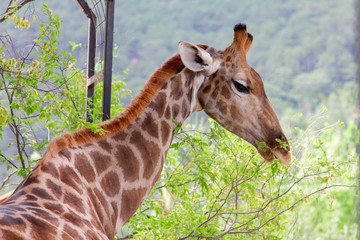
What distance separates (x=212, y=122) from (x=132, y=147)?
0.77m

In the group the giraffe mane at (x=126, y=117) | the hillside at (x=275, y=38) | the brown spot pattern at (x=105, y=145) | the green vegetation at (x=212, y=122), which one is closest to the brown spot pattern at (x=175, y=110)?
the giraffe mane at (x=126, y=117)

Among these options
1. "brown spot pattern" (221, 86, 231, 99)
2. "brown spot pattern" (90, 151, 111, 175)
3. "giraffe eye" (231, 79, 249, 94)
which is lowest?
"brown spot pattern" (90, 151, 111, 175)

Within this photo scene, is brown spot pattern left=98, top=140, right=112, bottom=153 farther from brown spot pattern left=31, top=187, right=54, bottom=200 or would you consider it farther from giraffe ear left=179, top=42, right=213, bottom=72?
giraffe ear left=179, top=42, right=213, bottom=72

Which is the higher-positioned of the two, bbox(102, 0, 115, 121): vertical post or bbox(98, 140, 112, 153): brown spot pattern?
bbox(102, 0, 115, 121): vertical post

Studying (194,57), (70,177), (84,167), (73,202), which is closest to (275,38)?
(194,57)

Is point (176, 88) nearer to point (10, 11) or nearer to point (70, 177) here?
point (70, 177)

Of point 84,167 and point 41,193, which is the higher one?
point 84,167

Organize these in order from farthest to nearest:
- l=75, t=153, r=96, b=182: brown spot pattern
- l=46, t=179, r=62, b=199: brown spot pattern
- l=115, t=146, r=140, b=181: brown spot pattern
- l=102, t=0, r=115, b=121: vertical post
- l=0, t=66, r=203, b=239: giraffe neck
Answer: l=102, t=0, r=115, b=121: vertical post < l=115, t=146, r=140, b=181: brown spot pattern < l=75, t=153, r=96, b=182: brown spot pattern < l=46, t=179, r=62, b=199: brown spot pattern < l=0, t=66, r=203, b=239: giraffe neck

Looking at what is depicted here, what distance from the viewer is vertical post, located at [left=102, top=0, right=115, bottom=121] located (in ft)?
12.5

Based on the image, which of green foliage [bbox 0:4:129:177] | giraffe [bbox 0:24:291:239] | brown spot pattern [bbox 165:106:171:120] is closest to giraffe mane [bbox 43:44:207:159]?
giraffe [bbox 0:24:291:239]

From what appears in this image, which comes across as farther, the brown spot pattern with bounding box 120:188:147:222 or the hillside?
the hillside

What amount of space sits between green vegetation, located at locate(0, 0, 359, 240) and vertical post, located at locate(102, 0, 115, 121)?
158mm

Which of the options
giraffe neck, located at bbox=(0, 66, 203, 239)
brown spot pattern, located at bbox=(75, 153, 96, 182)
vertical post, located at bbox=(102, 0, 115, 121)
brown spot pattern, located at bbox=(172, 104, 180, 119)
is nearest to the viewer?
giraffe neck, located at bbox=(0, 66, 203, 239)

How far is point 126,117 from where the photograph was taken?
9.55ft
